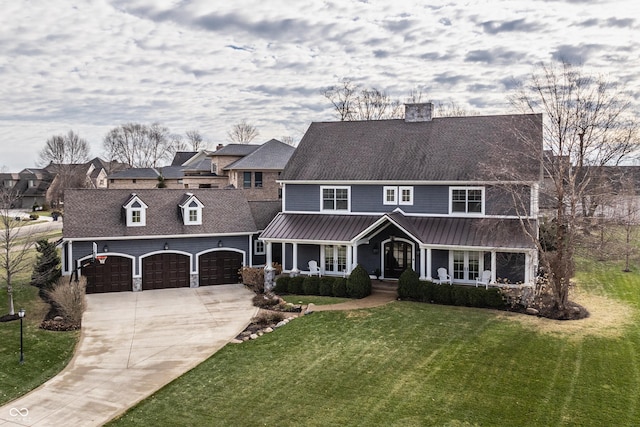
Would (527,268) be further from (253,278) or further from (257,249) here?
(257,249)

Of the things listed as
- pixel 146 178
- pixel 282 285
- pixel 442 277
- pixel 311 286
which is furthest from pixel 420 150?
pixel 146 178

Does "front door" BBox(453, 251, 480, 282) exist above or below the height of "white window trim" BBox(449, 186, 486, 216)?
below

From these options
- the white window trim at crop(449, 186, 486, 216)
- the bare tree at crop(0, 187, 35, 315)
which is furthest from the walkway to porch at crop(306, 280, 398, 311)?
the bare tree at crop(0, 187, 35, 315)

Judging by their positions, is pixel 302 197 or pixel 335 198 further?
pixel 302 197

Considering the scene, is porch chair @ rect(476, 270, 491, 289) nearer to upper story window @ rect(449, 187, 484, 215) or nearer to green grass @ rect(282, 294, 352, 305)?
upper story window @ rect(449, 187, 484, 215)

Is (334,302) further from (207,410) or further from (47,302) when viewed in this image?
(47,302)
